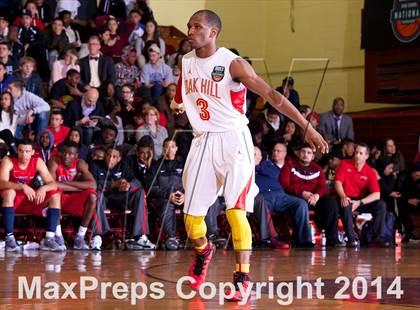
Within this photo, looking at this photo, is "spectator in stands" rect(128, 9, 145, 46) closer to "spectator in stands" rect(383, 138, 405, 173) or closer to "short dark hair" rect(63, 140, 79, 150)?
"spectator in stands" rect(383, 138, 405, 173)

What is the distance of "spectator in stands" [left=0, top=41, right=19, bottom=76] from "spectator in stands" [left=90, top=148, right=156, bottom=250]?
9.14 ft

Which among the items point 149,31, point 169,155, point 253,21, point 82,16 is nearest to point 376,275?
point 169,155

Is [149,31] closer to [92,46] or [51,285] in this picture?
[92,46]

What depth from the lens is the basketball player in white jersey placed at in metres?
6.69

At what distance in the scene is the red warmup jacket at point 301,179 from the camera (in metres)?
13.8

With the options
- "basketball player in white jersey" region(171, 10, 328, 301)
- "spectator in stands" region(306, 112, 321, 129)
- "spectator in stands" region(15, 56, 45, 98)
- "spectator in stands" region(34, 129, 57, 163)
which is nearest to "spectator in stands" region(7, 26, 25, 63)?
"spectator in stands" region(15, 56, 45, 98)

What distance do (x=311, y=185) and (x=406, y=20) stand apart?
5.40m

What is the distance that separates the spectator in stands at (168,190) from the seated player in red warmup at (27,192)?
1.48 meters

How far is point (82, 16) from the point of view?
18.9 m

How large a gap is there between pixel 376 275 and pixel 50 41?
920cm

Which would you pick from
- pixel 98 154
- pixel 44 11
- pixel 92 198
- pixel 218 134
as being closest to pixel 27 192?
pixel 92 198

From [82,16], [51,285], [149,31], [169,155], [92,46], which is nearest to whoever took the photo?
[51,285]

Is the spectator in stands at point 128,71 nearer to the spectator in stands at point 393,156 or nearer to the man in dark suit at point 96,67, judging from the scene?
the man in dark suit at point 96,67

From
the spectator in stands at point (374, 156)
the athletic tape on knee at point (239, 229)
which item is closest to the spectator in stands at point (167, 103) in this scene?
the spectator in stands at point (374, 156)
